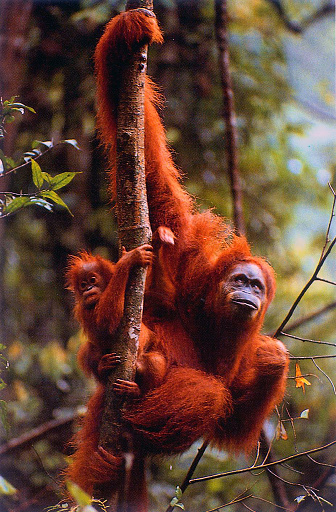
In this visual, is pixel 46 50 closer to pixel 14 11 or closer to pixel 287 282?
pixel 14 11

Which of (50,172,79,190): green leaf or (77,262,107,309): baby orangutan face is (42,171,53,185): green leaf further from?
(77,262,107,309): baby orangutan face

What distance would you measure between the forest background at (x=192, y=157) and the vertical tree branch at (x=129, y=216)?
205 centimetres

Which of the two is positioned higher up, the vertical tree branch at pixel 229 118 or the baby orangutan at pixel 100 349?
the vertical tree branch at pixel 229 118

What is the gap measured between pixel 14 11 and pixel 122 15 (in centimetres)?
143

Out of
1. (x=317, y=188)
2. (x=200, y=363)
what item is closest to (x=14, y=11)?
(x=200, y=363)

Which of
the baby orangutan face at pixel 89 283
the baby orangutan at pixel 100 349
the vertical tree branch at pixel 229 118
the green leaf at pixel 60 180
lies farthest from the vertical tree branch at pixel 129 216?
the vertical tree branch at pixel 229 118

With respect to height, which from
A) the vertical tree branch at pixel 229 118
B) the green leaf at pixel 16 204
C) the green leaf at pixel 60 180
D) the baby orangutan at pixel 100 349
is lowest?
the baby orangutan at pixel 100 349

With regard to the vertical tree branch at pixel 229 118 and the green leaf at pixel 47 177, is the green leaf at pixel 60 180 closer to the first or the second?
the green leaf at pixel 47 177

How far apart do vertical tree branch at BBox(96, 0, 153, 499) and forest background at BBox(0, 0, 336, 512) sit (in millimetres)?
2051

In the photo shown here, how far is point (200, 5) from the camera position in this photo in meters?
4.13

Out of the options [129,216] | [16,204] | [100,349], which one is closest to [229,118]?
[129,216]

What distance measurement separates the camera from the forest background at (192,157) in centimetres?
400

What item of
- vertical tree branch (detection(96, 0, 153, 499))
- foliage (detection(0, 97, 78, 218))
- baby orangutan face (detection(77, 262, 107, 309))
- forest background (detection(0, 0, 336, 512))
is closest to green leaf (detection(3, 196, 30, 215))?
foliage (detection(0, 97, 78, 218))

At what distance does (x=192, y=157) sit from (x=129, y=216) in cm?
261
